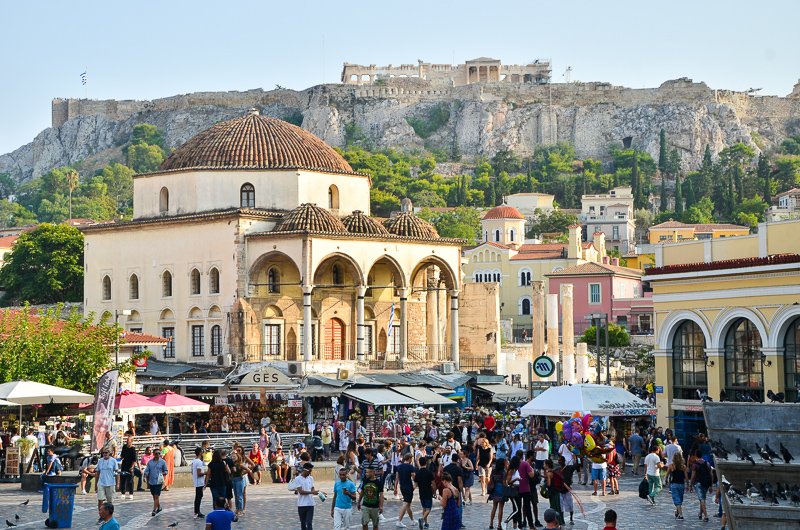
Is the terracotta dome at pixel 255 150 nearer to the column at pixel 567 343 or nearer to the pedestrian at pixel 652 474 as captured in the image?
the column at pixel 567 343

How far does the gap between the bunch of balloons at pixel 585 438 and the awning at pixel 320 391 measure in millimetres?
12876

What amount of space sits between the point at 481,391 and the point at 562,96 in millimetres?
109150

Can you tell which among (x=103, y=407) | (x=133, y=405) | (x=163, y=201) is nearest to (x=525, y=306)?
(x=163, y=201)

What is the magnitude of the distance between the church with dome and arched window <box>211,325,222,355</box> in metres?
0.05

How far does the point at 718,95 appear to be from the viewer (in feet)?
504

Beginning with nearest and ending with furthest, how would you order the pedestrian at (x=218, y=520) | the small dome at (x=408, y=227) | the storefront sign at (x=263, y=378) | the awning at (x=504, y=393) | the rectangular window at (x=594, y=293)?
the pedestrian at (x=218, y=520), the storefront sign at (x=263, y=378), the awning at (x=504, y=393), the small dome at (x=408, y=227), the rectangular window at (x=594, y=293)

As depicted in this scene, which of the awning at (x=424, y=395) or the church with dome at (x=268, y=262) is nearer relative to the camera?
the awning at (x=424, y=395)

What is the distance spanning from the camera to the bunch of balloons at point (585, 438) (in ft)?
88.4

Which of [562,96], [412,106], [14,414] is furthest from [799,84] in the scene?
[14,414]

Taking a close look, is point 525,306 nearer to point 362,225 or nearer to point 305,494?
point 362,225

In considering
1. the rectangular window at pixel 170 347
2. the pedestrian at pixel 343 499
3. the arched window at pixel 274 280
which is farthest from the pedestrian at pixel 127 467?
the rectangular window at pixel 170 347

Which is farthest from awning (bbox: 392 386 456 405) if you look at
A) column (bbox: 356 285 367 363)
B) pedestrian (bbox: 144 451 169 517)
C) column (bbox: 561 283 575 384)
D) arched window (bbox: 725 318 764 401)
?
pedestrian (bbox: 144 451 169 517)

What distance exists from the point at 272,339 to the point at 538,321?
35.1 feet

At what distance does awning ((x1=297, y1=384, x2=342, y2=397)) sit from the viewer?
44.2 m
